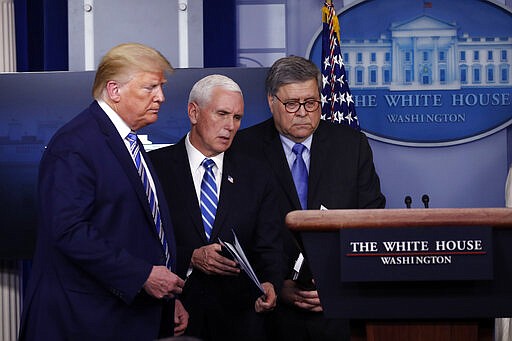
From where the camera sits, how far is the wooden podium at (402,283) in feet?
5.88

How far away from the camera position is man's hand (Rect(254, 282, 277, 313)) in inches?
125

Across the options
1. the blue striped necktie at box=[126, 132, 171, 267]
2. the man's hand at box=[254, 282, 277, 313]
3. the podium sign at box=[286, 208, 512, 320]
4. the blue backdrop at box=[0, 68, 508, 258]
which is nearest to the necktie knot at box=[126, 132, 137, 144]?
the blue striped necktie at box=[126, 132, 171, 267]

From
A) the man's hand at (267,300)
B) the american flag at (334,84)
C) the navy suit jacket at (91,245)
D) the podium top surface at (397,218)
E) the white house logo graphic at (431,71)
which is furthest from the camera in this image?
the white house logo graphic at (431,71)

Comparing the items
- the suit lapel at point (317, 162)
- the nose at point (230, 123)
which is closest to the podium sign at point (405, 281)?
the nose at point (230, 123)

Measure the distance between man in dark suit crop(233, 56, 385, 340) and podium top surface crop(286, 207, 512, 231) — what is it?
5.35ft

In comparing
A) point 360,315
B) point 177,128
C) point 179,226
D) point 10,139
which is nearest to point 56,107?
point 10,139

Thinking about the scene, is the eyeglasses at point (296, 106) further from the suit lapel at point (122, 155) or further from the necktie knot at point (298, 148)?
the suit lapel at point (122, 155)

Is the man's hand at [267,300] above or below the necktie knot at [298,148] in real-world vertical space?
below

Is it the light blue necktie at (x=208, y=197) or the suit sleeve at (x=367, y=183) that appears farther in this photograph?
the suit sleeve at (x=367, y=183)

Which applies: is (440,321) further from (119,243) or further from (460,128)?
(460,128)

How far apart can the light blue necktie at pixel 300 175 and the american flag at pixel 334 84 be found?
3.69 ft

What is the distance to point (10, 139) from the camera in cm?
481

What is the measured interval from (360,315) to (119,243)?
104cm

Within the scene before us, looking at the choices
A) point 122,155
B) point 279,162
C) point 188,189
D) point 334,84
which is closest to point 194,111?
point 188,189
